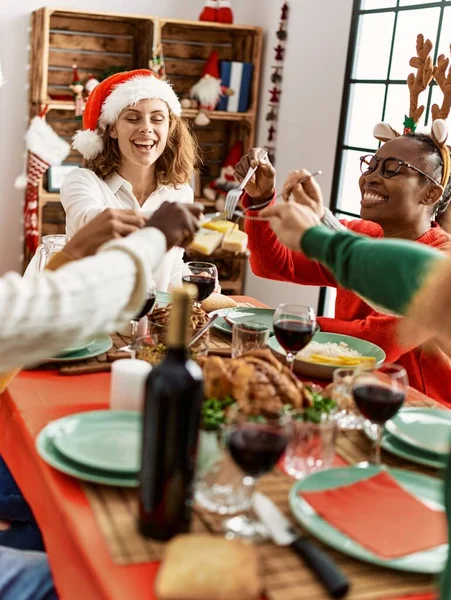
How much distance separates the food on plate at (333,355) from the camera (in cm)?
171

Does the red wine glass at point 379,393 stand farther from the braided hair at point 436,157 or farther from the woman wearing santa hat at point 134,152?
the woman wearing santa hat at point 134,152

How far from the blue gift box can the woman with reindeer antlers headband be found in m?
2.26

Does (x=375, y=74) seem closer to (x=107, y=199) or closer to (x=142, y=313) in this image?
(x=107, y=199)

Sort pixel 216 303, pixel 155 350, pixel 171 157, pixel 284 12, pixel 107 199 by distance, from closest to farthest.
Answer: pixel 155 350 → pixel 216 303 → pixel 107 199 → pixel 171 157 → pixel 284 12

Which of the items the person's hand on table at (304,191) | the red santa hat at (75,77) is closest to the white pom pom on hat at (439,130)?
the person's hand on table at (304,191)

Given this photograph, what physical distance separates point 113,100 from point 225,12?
6.76 ft

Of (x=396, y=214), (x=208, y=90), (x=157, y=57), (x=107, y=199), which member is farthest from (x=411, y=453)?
(x=208, y=90)

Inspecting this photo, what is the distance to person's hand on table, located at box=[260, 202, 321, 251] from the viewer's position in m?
1.41

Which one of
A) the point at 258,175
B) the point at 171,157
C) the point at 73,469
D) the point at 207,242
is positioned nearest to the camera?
the point at 73,469

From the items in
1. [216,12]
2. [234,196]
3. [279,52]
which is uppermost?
[216,12]

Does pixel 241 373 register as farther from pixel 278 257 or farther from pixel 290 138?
pixel 290 138

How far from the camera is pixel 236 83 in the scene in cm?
470

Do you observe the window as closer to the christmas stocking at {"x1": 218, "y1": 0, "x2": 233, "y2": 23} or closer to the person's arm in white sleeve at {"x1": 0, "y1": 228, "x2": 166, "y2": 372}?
the christmas stocking at {"x1": 218, "y1": 0, "x2": 233, "y2": 23}

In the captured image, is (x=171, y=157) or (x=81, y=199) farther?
(x=171, y=157)
